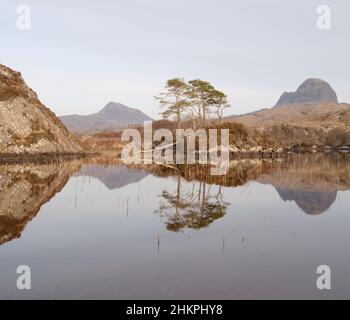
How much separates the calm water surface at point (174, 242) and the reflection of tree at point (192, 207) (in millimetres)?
61

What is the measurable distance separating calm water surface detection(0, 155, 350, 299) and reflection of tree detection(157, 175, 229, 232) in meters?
0.06

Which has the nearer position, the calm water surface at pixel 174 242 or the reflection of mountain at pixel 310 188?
the calm water surface at pixel 174 242

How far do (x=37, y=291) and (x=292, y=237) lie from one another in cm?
993

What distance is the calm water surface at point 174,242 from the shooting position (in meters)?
10.1

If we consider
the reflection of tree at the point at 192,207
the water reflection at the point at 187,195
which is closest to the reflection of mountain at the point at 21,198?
the water reflection at the point at 187,195

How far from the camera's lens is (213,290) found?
32.2ft

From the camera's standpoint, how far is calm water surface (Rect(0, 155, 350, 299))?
1010cm

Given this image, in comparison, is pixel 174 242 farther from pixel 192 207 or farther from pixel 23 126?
pixel 23 126

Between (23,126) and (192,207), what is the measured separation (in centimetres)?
5515

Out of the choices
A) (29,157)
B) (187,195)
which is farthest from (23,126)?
(187,195)

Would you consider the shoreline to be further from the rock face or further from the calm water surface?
the calm water surface

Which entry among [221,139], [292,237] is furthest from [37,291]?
[221,139]

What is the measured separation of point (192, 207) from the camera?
22.4 metres

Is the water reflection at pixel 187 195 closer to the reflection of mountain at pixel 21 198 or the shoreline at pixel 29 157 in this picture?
the reflection of mountain at pixel 21 198
